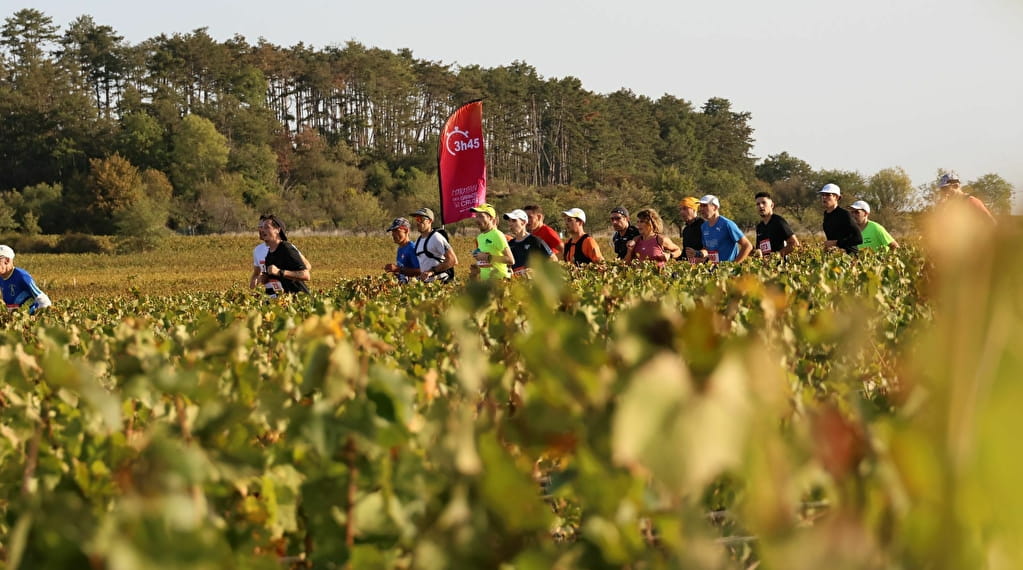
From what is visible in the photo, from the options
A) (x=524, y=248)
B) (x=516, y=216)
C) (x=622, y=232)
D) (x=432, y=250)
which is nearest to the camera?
(x=432, y=250)

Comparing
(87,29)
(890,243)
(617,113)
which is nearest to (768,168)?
(617,113)

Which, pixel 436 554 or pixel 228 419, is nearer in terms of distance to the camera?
pixel 436 554

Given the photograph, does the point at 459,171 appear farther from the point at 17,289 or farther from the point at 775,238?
the point at 17,289

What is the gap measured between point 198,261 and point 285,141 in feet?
156

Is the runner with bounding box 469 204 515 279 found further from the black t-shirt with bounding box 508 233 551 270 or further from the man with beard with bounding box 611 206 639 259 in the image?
the man with beard with bounding box 611 206 639 259

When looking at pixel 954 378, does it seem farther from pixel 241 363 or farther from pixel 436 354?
pixel 436 354

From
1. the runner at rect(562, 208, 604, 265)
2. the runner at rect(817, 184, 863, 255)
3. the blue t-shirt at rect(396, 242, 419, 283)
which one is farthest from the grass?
the runner at rect(817, 184, 863, 255)

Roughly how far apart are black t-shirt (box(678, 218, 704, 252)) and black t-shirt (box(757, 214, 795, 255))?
2.18ft

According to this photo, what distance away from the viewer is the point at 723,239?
1208cm

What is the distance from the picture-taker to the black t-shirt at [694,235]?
12570mm

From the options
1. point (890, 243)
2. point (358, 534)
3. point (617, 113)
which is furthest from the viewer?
point (617, 113)

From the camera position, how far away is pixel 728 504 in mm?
2504

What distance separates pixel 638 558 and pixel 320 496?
566 millimetres

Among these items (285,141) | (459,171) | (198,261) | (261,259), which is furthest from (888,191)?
(261,259)
